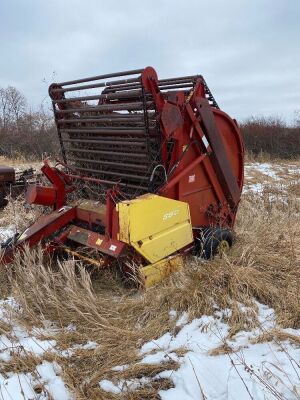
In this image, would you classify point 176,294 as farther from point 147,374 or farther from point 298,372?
point 298,372

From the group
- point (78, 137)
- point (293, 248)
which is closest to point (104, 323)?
point (293, 248)

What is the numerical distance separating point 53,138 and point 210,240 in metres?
13.5

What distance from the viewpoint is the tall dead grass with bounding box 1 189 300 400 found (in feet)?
9.74

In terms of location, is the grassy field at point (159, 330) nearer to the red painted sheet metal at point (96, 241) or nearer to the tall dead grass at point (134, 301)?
the tall dead grass at point (134, 301)

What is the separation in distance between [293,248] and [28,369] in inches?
112

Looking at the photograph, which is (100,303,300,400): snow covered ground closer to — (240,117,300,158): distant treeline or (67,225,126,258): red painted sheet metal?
(67,225,126,258): red painted sheet metal

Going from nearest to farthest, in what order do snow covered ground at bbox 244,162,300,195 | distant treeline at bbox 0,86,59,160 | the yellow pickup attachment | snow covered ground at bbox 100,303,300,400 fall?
snow covered ground at bbox 100,303,300,400
the yellow pickup attachment
snow covered ground at bbox 244,162,300,195
distant treeline at bbox 0,86,59,160

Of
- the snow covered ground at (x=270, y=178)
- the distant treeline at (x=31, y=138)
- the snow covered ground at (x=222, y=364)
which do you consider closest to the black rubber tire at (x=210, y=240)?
the snow covered ground at (x=222, y=364)

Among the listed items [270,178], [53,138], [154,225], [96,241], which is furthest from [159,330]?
[53,138]

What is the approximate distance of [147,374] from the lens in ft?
9.32

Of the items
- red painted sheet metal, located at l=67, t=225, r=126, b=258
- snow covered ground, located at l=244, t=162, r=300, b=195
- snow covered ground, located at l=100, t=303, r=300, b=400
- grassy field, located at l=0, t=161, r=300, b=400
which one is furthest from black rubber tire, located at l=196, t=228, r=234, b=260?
snow covered ground, located at l=244, t=162, r=300, b=195

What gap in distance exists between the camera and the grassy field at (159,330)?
2707mm

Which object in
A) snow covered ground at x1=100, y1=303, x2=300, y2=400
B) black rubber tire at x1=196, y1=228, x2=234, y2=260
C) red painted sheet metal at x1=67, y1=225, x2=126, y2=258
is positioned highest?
red painted sheet metal at x1=67, y1=225, x2=126, y2=258

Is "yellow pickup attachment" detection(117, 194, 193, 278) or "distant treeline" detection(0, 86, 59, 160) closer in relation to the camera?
"yellow pickup attachment" detection(117, 194, 193, 278)
